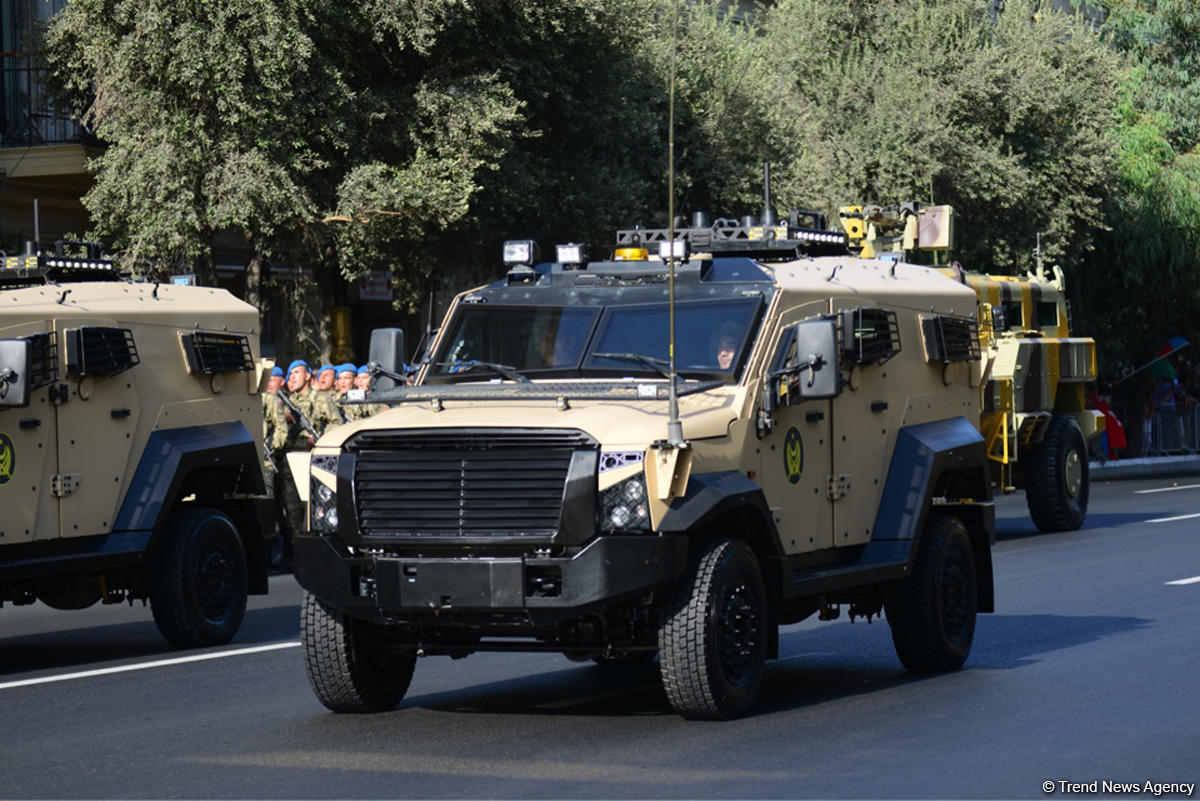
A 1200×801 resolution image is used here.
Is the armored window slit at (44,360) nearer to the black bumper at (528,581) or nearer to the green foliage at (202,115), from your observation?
the black bumper at (528,581)

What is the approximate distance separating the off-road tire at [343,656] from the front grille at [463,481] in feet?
2.04

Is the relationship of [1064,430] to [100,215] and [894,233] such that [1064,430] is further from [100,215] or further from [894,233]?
[100,215]

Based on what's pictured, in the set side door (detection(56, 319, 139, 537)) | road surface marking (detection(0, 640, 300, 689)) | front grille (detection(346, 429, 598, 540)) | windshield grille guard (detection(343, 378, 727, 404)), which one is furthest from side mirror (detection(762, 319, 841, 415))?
side door (detection(56, 319, 139, 537))

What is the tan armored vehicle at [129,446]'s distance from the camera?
38.3 feet

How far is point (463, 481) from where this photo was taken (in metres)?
8.67

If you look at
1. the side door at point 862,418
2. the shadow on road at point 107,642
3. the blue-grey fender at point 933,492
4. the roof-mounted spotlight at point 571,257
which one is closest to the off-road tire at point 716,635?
the side door at point 862,418

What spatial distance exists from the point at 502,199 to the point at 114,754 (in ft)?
51.5

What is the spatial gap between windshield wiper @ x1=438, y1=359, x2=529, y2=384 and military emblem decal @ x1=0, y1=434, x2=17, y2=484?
9.84 ft

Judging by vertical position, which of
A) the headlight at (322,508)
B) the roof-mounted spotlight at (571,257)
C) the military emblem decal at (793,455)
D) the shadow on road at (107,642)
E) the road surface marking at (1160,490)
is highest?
the roof-mounted spotlight at (571,257)

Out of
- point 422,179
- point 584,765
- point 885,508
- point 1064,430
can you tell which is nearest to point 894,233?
point 1064,430

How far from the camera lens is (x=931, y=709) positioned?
30.9 feet

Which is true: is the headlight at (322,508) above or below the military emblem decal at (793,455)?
below

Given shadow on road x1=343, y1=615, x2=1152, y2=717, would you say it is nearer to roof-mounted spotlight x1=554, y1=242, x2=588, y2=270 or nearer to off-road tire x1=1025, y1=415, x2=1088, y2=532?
roof-mounted spotlight x1=554, y1=242, x2=588, y2=270

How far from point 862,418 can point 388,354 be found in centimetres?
252
